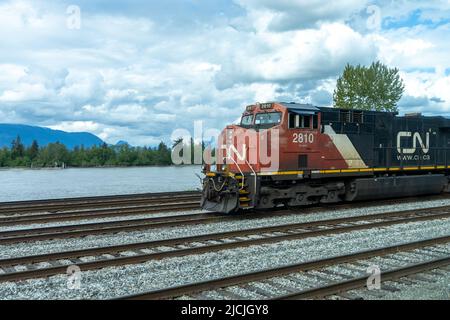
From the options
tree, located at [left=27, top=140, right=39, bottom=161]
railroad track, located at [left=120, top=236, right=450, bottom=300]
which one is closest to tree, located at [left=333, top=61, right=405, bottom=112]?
railroad track, located at [left=120, top=236, right=450, bottom=300]

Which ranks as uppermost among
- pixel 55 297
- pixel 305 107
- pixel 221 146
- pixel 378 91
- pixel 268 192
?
pixel 378 91

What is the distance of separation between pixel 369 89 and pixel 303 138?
42871 millimetres

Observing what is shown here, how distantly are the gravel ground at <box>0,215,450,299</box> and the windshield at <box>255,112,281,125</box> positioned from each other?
4758 mm

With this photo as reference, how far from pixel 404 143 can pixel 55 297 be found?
15862 mm

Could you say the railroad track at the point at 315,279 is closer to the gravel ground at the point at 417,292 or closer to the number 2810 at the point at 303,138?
the gravel ground at the point at 417,292

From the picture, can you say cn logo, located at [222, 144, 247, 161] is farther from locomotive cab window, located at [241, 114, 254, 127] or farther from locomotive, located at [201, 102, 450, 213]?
locomotive cab window, located at [241, 114, 254, 127]

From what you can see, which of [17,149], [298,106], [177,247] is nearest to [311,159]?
[298,106]

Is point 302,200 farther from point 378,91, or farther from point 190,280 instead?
point 378,91

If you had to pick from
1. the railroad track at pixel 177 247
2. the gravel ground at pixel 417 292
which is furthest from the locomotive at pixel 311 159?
the gravel ground at pixel 417 292

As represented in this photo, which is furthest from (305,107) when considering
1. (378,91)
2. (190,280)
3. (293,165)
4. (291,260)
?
(378,91)

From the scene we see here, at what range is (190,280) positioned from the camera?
746cm

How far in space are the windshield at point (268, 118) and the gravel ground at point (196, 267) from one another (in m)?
4.76

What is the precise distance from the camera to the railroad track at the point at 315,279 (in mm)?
6488

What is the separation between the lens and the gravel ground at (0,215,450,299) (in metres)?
6.92
